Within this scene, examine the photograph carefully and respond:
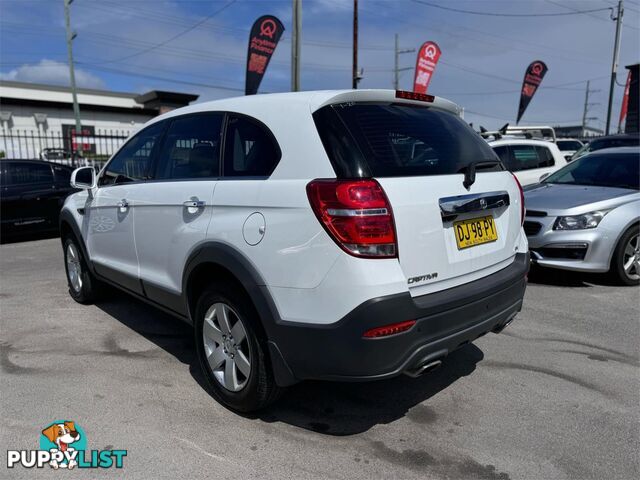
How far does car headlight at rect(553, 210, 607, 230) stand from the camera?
17.6 ft

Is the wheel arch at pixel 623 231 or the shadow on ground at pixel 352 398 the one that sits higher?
the wheel arch at pixel 623 231

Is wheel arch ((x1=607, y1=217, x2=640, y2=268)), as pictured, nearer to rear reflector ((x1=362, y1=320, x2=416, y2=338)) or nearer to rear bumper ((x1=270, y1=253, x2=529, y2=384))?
rear bumper ((x1=270, y1=253, x2=529, y2=384))

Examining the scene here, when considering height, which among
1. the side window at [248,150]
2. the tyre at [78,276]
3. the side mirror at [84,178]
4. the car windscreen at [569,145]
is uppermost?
the car windscreen at [569,145]

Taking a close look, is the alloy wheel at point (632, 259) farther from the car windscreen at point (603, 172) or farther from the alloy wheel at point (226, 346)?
the alloy wheel at point (226, 346)

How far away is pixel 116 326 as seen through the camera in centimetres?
441

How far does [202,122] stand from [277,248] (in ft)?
4.31

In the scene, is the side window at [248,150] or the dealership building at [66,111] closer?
the side window at [248,150]

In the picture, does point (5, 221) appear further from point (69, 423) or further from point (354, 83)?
point (354, 83)

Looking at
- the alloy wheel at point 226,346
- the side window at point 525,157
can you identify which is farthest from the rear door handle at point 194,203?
the side window at point 525,157

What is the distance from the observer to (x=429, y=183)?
251 cm

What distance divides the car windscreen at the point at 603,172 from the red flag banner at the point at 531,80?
2004 cm

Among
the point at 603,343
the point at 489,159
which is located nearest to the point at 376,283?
the point at 489,159

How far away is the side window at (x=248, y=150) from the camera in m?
2.65

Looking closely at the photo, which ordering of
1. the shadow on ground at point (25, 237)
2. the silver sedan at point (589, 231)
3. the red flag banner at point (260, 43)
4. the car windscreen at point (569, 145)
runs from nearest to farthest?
1. the silver sedan at point (589, 231)
2. the shadow on ground at point (25, 237)
3. the red flag banner at point (260, 43)
4. the car windscreen at point (569, 145)
